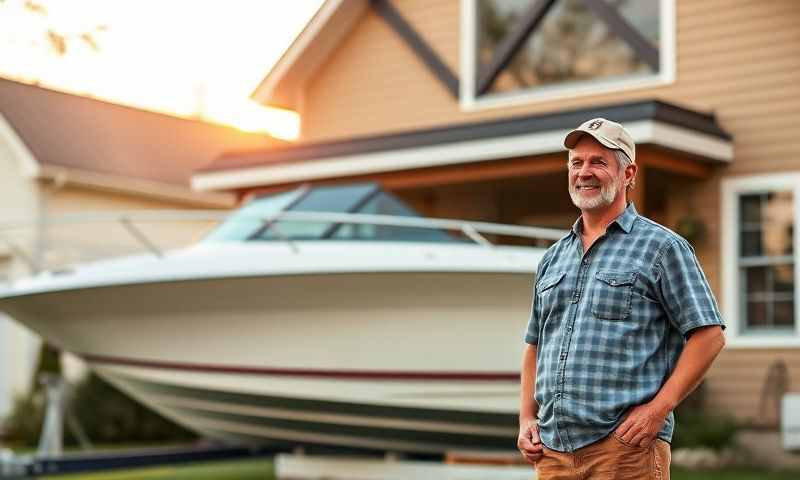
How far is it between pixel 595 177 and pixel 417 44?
1055cm

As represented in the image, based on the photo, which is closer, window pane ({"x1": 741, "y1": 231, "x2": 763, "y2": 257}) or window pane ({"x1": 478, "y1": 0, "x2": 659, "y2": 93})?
window pane ({"x1": 741, "y1": 231, "x2": 763, "y2": 257})

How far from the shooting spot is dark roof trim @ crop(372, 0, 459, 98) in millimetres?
13352

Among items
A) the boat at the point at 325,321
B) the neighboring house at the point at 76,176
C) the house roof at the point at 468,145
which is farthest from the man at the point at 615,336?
the neighboring house at the point at 76,176

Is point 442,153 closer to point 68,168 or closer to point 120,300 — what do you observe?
point 120,300

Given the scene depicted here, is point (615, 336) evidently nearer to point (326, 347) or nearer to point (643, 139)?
point (326, 347)

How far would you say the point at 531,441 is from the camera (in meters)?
3.39

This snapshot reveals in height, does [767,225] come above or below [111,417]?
above


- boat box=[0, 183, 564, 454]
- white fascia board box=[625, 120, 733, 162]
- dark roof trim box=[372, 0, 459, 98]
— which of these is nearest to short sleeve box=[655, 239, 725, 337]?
boat box=[0, 183, 564, 454]

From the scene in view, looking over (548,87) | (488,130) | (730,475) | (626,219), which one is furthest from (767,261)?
(626,219)

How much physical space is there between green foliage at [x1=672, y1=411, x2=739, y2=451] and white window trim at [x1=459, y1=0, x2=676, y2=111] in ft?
10.6

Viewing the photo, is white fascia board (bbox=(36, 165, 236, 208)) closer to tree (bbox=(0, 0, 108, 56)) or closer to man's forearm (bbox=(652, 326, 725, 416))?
tree (bbox=(0, 0, 108, 56))

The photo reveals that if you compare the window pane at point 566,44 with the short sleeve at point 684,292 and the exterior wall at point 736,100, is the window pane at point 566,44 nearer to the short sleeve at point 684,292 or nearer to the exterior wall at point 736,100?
the exterior wall at point 736,100

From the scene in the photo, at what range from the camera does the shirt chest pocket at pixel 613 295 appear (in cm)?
321

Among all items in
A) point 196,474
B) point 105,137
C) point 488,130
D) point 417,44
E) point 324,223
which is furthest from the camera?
point 105,137
